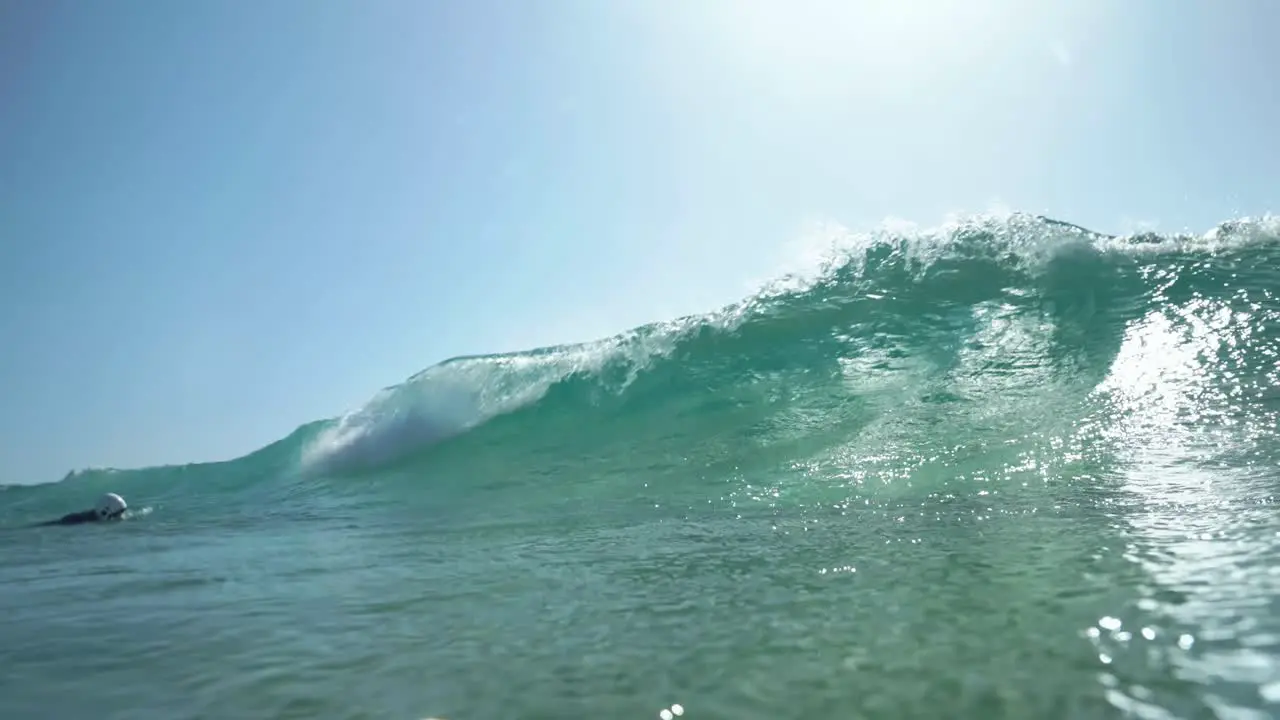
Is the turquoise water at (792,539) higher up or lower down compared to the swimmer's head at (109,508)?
lower down

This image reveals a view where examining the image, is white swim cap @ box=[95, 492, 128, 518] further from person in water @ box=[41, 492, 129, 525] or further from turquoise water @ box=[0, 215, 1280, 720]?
turquoise water @ box=[0, 215, 1280, 720]

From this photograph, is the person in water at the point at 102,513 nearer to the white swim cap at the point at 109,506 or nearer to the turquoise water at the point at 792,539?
the white swim cap at the point at 109,506

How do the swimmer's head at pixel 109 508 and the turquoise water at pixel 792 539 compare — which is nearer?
the turquoise water at pixel 792 539

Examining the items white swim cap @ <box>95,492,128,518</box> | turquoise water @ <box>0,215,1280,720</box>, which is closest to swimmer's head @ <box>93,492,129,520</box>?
white swim cap @ <box>95,492,128,518</box>

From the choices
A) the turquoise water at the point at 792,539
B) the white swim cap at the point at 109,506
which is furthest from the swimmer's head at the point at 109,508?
the turquoise water at the point at 792,539

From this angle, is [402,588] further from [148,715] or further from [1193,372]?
[1193,372]

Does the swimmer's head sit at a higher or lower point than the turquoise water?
higher

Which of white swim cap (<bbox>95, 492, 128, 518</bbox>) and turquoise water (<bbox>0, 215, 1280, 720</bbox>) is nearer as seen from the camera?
turquoise water (<bbox>0, 215, 1280, 720</bbox>)

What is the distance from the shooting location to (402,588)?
13.6 feet

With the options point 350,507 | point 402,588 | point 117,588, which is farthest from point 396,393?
point 402,588

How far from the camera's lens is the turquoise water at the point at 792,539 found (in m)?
2.36

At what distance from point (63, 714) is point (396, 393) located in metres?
14.2

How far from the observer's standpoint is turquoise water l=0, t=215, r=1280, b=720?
236 cm

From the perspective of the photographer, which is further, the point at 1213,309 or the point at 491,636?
the point at 1213,309
